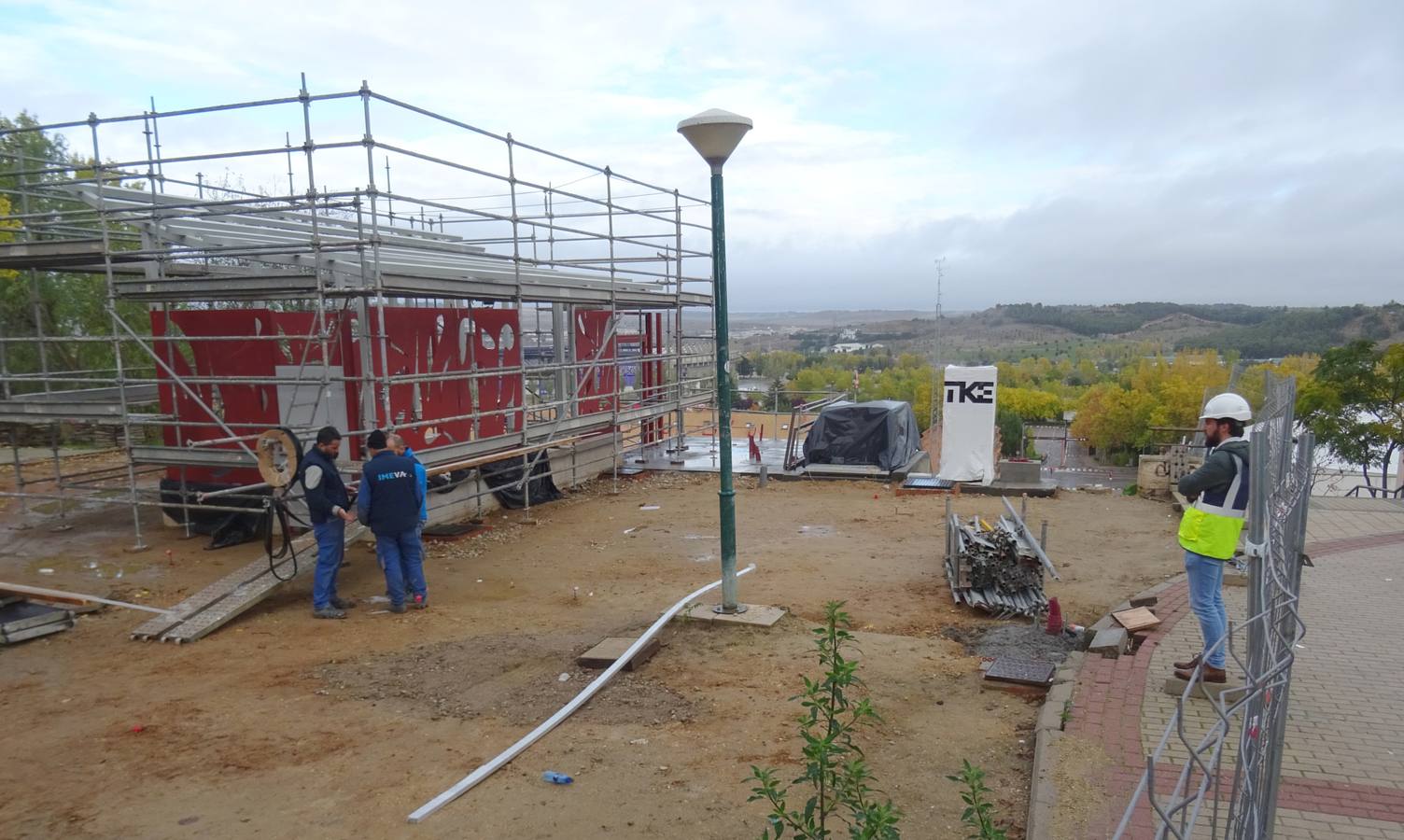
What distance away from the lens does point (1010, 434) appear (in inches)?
2667

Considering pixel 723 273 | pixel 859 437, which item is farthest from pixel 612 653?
pixel 859 437

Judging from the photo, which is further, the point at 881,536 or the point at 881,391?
the point at 881,391

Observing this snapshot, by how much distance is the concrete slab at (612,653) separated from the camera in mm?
6758

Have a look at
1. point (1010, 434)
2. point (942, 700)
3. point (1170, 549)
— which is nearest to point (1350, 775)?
point (942, 700)

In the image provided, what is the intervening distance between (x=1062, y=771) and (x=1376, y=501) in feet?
38.0

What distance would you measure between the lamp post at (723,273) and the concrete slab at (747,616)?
9 cm

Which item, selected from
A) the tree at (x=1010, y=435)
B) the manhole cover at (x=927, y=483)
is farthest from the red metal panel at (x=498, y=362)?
the tree at (x=1010, y=435)

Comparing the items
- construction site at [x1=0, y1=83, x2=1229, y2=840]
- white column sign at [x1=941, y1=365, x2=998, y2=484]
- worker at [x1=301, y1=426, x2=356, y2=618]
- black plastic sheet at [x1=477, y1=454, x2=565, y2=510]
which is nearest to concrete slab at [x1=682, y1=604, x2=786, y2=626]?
construction site at [x1=0, y1=83, x2=1229, y2=840]

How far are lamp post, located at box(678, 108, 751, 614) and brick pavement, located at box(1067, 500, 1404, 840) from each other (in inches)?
117

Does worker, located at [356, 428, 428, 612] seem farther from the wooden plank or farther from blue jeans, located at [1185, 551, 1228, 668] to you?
blue jeans, located at [1185, 551, 1228, 668]

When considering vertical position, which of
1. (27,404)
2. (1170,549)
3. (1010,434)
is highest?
(27,404)

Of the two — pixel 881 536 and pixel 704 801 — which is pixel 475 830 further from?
pixel 881 536

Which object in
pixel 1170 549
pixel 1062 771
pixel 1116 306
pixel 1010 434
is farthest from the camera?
pixel 1116 306

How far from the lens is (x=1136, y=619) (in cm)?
710
